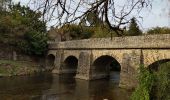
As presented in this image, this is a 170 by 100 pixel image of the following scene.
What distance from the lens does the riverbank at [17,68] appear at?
3428cm

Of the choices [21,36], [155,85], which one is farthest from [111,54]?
[155,85]

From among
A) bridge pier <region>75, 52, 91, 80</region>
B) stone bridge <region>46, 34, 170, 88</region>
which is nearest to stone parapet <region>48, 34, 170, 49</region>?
stone bridge <region>46, 34, 170, 88</region>

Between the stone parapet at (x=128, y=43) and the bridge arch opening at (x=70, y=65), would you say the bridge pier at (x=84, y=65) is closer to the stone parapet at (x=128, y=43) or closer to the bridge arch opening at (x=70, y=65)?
the stone parapet at (x=128, y=43)

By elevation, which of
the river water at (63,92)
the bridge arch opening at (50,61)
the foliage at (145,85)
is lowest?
the river water at (63,92)

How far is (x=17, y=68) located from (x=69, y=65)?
7.25 meters

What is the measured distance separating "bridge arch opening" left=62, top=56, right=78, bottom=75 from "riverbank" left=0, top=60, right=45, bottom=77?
11.6 feet

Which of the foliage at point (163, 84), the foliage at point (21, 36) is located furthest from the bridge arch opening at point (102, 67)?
the foliage at point (163, 84)

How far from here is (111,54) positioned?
28.6 meters

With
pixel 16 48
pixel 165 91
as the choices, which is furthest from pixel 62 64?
pixel 165 91

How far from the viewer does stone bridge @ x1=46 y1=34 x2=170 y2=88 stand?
23.2 metres

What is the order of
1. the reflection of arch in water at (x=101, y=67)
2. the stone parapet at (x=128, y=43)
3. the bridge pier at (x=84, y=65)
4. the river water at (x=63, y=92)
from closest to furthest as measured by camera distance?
the river water at (x=63, y=92)
the stone parapet at (x=128, y=43)
the bridge pier at (x=84, y=65)
the reflection of arch in water at (x=101, y=67)

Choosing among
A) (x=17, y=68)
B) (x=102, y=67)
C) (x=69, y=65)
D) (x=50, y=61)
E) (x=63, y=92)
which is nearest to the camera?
(x=63, y=92)

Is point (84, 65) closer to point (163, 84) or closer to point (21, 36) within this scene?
point (21, 36)

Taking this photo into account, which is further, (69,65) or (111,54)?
(69,65)
